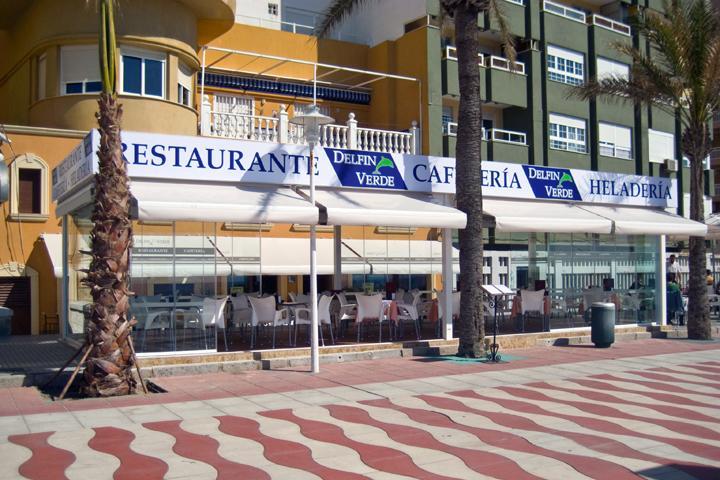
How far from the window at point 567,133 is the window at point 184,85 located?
1587cm

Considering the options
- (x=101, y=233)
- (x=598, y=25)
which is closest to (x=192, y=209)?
(x=101, y=233)

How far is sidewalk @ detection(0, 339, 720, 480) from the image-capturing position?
23.5ft

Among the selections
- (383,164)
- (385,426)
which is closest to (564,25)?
(383,164)

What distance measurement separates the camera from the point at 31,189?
19.2 meters

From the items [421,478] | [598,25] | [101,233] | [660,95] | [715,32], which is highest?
[598,25]

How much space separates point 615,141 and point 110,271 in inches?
1112

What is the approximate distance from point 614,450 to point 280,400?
4.50 meters

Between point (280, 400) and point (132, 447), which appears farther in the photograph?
point (280, 400)

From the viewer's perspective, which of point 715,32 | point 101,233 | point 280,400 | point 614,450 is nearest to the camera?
point 614,450

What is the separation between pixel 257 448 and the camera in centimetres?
784

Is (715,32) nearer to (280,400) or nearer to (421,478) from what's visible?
(280,400)

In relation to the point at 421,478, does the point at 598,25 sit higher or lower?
higher

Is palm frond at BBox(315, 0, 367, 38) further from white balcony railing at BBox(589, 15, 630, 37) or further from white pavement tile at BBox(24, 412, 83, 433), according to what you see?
white balcony railing at BBox(589, 15, 630, 37)

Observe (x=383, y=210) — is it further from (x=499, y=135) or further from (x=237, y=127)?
(x=499, y=135)
